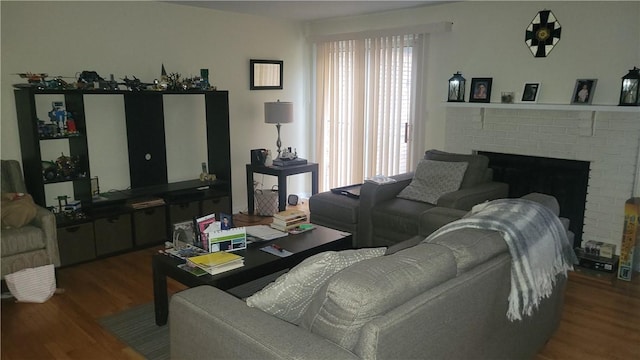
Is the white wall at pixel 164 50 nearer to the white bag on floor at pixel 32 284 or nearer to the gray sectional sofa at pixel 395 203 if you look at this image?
the white bag on floor at pixel 32 284

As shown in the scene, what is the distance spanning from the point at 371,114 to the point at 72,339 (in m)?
3.77

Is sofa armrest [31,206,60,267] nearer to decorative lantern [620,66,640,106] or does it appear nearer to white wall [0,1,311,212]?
white wall [0,1,311,212]

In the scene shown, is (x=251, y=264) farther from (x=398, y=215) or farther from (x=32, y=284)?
(x=32, y=284)

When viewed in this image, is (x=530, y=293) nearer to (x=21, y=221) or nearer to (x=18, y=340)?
(x=18, y=340)

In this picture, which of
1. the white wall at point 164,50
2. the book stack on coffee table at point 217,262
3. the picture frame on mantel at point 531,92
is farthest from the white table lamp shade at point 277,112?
the book stack on coffee table at point 217,262

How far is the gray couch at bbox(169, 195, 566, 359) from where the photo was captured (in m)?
1.44

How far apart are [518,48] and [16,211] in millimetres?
4275

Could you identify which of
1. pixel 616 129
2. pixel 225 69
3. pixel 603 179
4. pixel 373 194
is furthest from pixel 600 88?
pixel 225 69

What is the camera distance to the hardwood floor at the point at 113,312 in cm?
270

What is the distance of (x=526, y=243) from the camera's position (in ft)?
6.93

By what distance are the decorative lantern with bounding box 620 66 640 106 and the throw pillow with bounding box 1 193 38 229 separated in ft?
14.7

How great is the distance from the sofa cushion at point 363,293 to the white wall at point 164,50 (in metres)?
3.59

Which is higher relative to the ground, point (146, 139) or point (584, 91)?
point (584, 91)

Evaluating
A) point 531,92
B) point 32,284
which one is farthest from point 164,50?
point 531,92
